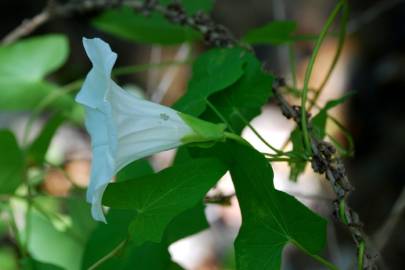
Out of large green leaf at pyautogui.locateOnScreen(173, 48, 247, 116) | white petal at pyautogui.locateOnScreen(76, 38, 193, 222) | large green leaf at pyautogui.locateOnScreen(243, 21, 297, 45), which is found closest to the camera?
white petal at pyautogui.locateOnScreen(76, 38, 193, 222)

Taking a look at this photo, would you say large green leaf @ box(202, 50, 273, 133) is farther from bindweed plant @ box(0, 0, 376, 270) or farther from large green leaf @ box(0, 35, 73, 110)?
large green leaf @ box(0, 35, 73, 110)

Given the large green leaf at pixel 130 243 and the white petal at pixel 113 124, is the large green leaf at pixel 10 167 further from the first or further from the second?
the white petal at pixel 113 124

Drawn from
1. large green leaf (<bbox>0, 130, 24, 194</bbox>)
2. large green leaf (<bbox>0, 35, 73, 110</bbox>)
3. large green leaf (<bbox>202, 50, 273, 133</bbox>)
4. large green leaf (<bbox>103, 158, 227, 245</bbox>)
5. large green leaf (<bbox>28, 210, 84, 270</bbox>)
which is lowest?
large green leaf (<bbox>28, 210, 84, 270</bbox>)

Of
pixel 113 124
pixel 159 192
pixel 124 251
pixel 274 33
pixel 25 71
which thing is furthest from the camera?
pixel 25 71

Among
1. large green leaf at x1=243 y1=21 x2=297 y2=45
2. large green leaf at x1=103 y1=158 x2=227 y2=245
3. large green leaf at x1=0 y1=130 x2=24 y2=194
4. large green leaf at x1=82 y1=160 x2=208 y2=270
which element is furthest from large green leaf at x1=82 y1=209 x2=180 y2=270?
large green leaf at x1=243 y1=21 x2=297 y2=45

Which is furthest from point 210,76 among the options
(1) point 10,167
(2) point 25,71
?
(2) point 25,71

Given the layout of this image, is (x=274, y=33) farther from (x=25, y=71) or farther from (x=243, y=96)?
(x=25, y=71)

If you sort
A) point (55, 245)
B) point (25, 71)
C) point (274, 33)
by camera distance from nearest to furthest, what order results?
point (274, 33) < point (55, 245) < point (25, 71)

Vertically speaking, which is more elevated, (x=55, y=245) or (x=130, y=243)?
(x=130, y=243)
